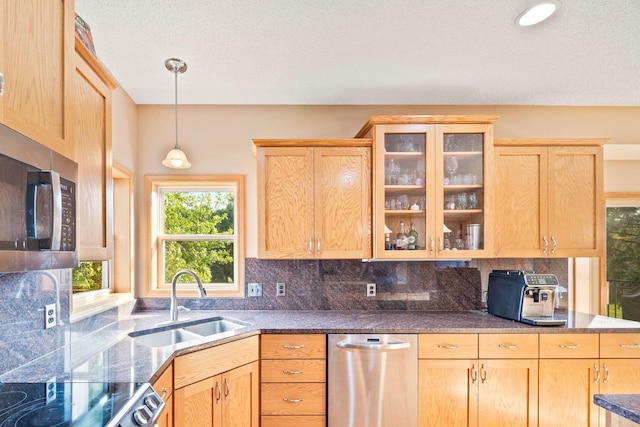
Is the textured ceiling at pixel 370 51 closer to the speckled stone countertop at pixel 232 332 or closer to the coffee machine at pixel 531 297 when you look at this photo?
the coffee machine at pixel 531 297

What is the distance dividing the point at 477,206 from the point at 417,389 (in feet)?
4.22

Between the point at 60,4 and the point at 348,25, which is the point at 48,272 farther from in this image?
the point at 348,25

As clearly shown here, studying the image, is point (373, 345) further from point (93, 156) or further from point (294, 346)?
point (93, 156)

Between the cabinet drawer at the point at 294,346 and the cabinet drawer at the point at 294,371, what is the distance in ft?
0.10

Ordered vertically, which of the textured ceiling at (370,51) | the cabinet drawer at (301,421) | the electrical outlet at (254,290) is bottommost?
the cabinet drawer at (301,421)

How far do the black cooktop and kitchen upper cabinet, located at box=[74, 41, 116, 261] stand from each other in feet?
1.48

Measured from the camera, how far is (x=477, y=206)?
2.43 meters

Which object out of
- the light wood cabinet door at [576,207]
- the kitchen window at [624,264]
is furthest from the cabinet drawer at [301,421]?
the kitchen window at [624,264]

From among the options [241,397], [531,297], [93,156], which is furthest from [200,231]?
[531,297]

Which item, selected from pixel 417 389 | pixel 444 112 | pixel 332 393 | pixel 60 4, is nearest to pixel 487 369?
pixel 417 389

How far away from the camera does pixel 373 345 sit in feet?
6.93

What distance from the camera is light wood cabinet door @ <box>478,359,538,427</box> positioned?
6.97ft

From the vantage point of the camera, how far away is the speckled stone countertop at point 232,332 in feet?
4.54

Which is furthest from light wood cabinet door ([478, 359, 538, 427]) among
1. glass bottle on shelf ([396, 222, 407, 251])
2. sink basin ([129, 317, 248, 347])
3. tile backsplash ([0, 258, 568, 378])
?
sink basin ([129, 317, 248, 347])
